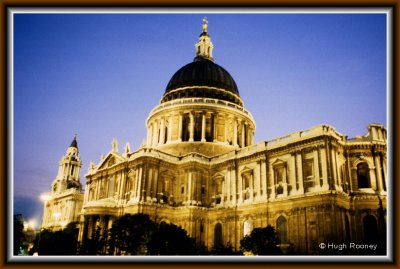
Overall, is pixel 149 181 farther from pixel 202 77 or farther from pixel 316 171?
pixel 202 77

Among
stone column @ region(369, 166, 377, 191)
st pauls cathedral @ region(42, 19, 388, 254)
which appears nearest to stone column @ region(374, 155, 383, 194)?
st pauls cathedral @ region(42, 19, 388, 254)

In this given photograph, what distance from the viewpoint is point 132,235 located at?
31109mm

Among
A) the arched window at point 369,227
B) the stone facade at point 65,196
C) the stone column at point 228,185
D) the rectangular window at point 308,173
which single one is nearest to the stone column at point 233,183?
the stone column at point 228,185

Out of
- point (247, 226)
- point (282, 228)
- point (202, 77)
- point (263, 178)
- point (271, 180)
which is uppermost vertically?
point (202, 77)

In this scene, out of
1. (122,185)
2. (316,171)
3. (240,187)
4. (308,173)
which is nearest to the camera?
(316,171)

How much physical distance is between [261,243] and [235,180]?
1337cm

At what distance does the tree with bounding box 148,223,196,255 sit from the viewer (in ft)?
93.0

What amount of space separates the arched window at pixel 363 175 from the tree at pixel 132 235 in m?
22.7

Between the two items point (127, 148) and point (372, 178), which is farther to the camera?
point (127, 148)

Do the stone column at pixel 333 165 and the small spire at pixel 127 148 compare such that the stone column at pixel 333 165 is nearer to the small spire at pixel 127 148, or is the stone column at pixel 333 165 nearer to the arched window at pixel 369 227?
the arched window at pixel 369 227

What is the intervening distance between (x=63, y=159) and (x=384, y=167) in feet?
246

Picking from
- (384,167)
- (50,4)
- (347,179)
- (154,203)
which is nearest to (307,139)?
(347,179)

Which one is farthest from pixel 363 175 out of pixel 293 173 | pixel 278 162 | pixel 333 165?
pixel 278 162

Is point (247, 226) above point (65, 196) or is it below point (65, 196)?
below
